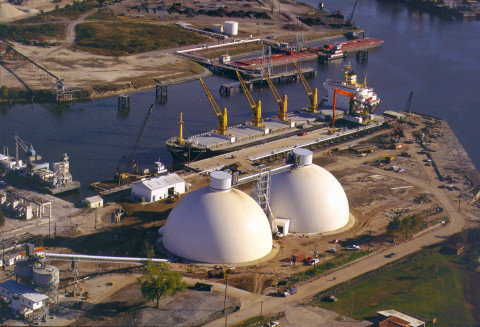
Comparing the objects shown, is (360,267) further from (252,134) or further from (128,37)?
(128,37)

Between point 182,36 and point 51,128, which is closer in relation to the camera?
point 51,128

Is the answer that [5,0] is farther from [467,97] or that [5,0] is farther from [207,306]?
[207,306]

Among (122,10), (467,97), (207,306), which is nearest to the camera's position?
(207,306)

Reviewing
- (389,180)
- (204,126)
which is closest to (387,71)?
(204,126)

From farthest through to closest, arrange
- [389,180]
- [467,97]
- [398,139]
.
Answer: [467,97] < [398,139] < [389,180]

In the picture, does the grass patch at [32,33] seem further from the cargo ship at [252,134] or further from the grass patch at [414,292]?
the grass patch at [414,292]

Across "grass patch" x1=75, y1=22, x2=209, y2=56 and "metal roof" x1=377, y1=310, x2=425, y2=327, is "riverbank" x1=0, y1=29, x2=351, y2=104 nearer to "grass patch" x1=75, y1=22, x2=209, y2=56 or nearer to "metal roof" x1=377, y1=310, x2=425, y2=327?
"grass patch" x1=75, y1=22, x2=209, y2=56

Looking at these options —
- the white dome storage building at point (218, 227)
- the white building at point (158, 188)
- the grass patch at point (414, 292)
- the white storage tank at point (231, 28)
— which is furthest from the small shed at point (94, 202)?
the white storage tank at point (231, 28)
